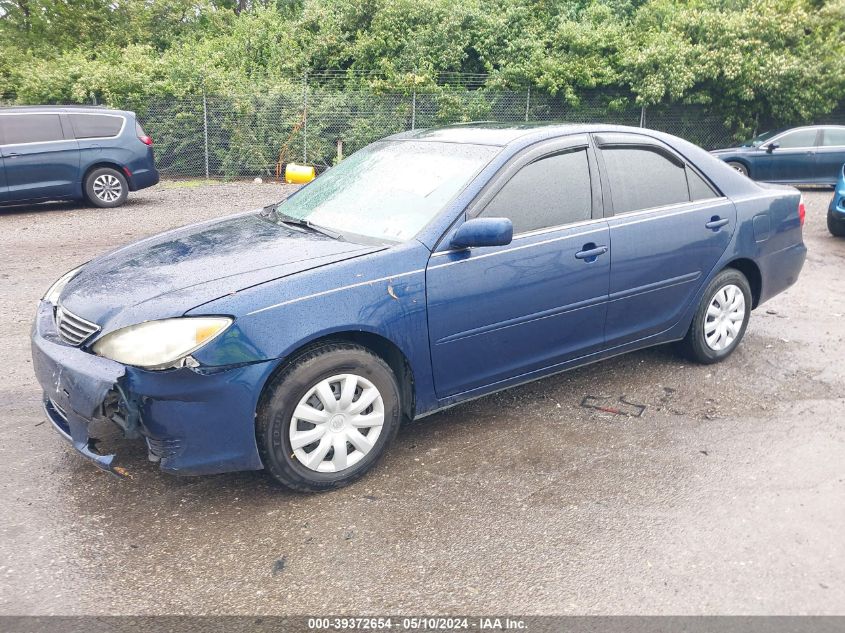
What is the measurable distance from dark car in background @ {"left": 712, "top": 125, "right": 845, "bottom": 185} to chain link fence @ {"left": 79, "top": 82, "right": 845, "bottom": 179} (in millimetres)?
4442

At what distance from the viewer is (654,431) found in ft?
14.3

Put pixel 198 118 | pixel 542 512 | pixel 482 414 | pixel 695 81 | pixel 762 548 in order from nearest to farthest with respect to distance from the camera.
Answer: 1. pixel 762 548
2. pixel 542 512
3. pixel 482 414
4. pixel 198 118
5. pixel 695 81

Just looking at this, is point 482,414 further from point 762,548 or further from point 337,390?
point 762,548

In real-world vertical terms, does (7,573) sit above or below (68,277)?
below

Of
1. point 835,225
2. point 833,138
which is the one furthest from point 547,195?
point 833,138

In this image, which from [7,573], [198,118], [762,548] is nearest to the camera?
[7,573]

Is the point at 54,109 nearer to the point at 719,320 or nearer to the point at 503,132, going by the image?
the point at 503,132

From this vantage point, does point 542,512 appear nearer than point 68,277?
Yes

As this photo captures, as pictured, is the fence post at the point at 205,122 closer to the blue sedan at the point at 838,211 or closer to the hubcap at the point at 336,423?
the blue sedan at the point at 838,211

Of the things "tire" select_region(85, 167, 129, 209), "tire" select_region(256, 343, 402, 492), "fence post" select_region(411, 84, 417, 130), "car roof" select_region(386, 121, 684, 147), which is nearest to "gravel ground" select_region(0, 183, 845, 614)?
"tire" select_region(256, 343, 402, 492)

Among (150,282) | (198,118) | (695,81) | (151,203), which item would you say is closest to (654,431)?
(150,282)

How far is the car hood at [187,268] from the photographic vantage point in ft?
11.1

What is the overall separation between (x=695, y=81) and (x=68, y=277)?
18420 mm

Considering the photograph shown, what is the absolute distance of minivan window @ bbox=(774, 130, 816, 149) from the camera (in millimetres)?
15750
